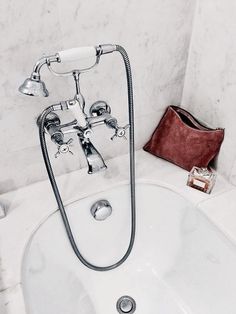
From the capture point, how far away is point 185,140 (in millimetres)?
1085

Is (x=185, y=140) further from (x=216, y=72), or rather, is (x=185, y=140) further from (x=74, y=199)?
(x=74, y=199)

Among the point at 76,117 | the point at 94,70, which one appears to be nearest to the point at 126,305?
the point at 76,117

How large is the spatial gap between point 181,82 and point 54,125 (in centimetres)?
53

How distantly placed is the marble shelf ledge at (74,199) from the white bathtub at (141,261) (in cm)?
3

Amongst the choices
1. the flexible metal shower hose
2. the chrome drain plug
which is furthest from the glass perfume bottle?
the chrome drain plug

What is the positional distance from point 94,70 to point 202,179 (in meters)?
0.51

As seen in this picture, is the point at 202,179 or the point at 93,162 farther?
the point at 202,179

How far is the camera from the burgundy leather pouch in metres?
1.06

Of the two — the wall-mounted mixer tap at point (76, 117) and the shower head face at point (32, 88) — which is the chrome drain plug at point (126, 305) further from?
the shower head face at point (32, 88)

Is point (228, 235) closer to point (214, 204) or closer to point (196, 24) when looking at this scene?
point (214, 204)

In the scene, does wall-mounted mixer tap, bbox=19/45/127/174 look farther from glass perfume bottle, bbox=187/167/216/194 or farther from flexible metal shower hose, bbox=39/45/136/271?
glass perfume bottle, bbox=187/167/216/194

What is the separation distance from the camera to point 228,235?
3.07 ft

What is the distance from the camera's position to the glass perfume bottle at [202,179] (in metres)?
1.04

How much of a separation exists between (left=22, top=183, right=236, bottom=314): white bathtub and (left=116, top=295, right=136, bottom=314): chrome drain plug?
2 cm
